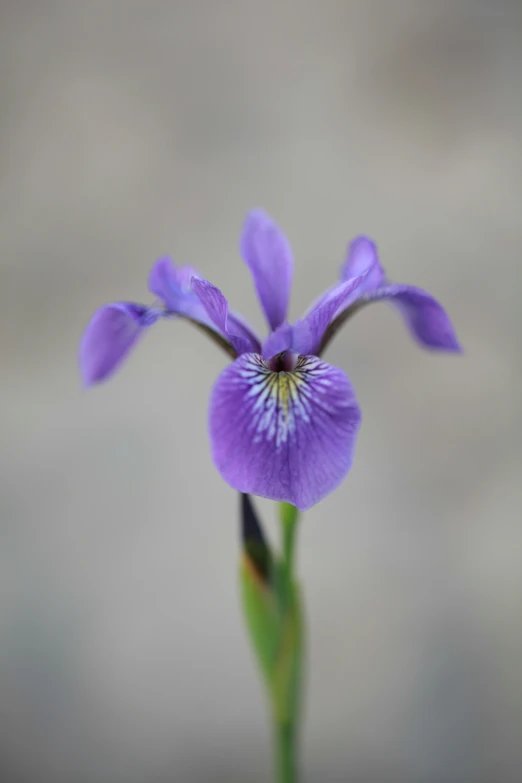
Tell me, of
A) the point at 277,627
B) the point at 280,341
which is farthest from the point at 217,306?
the point at 277,627

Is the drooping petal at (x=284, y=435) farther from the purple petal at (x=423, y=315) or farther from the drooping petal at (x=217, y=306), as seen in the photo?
the purple petal at (x=423, y=315)

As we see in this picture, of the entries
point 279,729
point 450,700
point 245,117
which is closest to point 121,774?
point 450,700

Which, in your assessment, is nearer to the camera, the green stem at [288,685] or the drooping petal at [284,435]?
the drooping petal at [284,435]

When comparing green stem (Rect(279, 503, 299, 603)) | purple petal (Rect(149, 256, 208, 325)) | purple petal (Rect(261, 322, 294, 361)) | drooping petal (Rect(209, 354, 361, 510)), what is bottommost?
green stem (Rect(279, 503, 299, 603))

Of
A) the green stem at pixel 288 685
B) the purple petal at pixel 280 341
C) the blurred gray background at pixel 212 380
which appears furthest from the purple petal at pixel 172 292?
the blurred gray background at pixel 212 380

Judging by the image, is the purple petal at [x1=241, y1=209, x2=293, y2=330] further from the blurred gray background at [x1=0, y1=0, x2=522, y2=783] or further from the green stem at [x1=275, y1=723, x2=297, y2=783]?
the blurred gray background at [x1=0, y1=0, x2=522, y2=783]

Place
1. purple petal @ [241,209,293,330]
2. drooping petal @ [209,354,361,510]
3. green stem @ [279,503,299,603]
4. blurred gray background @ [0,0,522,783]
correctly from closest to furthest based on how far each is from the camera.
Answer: drooping petal @ [209,354,361,510] < green stem @ [279,503,299,603] < purple petal @ [241,209,293,330] < blurred gray background @ [0,0,522,783]

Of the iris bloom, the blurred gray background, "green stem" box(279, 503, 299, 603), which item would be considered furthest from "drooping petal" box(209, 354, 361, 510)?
the blurred gray background
